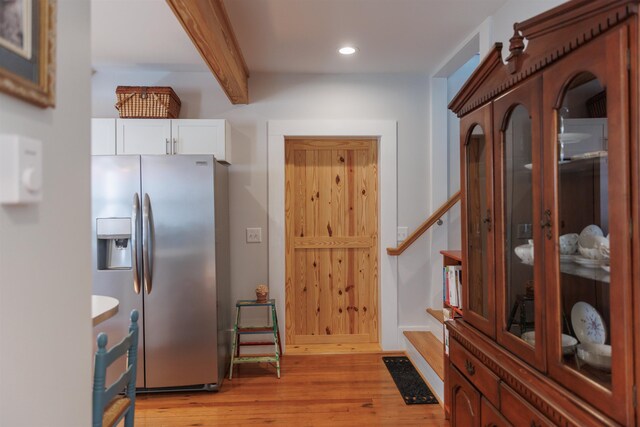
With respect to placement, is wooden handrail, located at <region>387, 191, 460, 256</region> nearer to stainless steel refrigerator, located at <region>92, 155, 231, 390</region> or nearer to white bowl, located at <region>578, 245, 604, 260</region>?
stainless steel refrigerator, located at <region>92, 155, 231, 390</region>

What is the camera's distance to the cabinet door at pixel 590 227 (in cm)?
93

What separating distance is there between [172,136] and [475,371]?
102 inches

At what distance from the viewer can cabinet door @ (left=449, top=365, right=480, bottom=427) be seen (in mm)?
1634

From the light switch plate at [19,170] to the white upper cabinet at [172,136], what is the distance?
96.9 inches

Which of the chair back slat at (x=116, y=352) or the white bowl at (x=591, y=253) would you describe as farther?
the chair back slat at (x=116, y=352)

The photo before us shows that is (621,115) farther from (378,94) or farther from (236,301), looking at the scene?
(236,301)

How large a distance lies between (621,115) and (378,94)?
271 centimetres

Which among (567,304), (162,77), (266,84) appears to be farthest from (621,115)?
(162,77)

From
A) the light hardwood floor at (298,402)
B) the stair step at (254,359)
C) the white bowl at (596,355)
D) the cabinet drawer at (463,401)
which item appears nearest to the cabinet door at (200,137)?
the stair step at (254,359)

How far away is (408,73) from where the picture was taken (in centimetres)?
348

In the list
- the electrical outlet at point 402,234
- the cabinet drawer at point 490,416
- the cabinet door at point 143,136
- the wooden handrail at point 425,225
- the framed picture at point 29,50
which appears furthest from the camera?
the electrical outlet at point 402,234

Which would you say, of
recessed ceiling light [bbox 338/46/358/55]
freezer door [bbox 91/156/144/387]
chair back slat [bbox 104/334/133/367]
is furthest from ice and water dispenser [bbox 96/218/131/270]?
recessed ceiling light [bbox 338/46/358/55]

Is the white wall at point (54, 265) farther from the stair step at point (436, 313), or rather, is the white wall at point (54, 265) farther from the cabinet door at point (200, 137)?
the stair step at point (436, 313)

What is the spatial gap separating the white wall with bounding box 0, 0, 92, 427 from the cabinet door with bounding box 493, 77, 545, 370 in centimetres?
127
